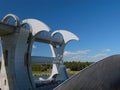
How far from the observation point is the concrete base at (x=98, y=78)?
425 cm

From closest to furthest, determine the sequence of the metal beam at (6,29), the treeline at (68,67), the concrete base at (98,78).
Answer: the concrete base at (98,78) < the metal beam at (6,29) < the treeline at (68,67)

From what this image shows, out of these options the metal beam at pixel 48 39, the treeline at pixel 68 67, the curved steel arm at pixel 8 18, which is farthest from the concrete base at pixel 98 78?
the treeline at pixel 68 67

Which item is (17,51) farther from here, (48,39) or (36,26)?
(48,39)

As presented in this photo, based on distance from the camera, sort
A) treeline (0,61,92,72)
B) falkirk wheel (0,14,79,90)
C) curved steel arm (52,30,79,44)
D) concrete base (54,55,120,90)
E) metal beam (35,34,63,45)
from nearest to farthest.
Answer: concrete base (54,55,120,90)
falkirk wheel (0,14,79,90)
metal beam (35,34,63,45)
curved steel arm (52,30,79,44)
treeline (0,61,92,72)

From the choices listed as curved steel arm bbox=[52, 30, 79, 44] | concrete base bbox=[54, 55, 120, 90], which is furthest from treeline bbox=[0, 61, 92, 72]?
concrete base bbox=[54, 55, 120, 90]

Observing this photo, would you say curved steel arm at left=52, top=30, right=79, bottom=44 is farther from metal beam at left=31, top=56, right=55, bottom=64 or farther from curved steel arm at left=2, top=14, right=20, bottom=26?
curved steel arm at left=2, top=14, right=20, bottom=26

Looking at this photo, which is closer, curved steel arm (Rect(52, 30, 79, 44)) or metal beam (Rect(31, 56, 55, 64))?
metal beam (Rect(31, 56, 55, 64))

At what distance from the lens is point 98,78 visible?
4.32 m

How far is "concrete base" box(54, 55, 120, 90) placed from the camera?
4246mm

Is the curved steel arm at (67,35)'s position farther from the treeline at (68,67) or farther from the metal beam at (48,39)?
the treeline at (68,67)

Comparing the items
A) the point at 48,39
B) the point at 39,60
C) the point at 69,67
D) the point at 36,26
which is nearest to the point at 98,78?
the point at 36,26

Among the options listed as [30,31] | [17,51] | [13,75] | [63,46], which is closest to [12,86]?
[13,75]

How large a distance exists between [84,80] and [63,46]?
40283 millimetres

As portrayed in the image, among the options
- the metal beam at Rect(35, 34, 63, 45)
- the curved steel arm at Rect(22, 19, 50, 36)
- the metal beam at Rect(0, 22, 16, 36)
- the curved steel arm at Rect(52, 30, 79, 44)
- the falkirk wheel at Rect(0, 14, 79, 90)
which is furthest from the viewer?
the curved steel arm at Rect(52, 30, 79, 44)
